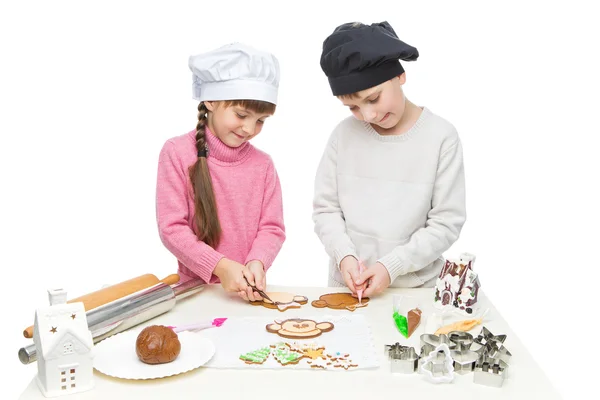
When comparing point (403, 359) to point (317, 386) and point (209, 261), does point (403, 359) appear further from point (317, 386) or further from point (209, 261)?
point (209, 261)

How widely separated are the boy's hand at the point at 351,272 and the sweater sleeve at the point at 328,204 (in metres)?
0.09

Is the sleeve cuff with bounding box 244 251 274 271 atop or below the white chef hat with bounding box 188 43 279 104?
below

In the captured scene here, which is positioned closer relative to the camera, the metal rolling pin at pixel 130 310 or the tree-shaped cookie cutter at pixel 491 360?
the tree-shaped cookie cutter at pixel 491 360

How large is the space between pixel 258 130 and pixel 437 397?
1097mm

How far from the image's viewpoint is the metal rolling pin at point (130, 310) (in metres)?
1.60

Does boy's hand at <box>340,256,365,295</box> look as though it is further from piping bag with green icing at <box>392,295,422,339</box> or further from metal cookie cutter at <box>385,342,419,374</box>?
metal cookie cutter at <box>385,342,419,374</box>

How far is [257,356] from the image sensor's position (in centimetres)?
151

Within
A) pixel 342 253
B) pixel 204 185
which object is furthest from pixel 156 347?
pixel 342 253

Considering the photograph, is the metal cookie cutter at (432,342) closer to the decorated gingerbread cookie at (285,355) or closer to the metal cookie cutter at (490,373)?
the metal cookie cutter at (490,373)

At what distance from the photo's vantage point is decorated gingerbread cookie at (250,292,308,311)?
190cm

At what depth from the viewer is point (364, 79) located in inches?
77.0

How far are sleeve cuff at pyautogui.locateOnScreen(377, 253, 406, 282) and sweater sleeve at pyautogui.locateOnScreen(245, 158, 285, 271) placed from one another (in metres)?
0.38

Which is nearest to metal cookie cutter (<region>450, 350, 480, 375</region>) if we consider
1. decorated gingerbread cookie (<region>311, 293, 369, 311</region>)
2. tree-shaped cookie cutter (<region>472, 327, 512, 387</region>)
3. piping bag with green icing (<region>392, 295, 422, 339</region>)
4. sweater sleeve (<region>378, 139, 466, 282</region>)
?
tree-shaped cookie cutter (<region>472, 327, 512, 387</region>)

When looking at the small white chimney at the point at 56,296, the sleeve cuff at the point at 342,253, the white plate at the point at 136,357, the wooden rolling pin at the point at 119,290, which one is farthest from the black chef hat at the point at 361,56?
the small white chimney at the point at 56,296
